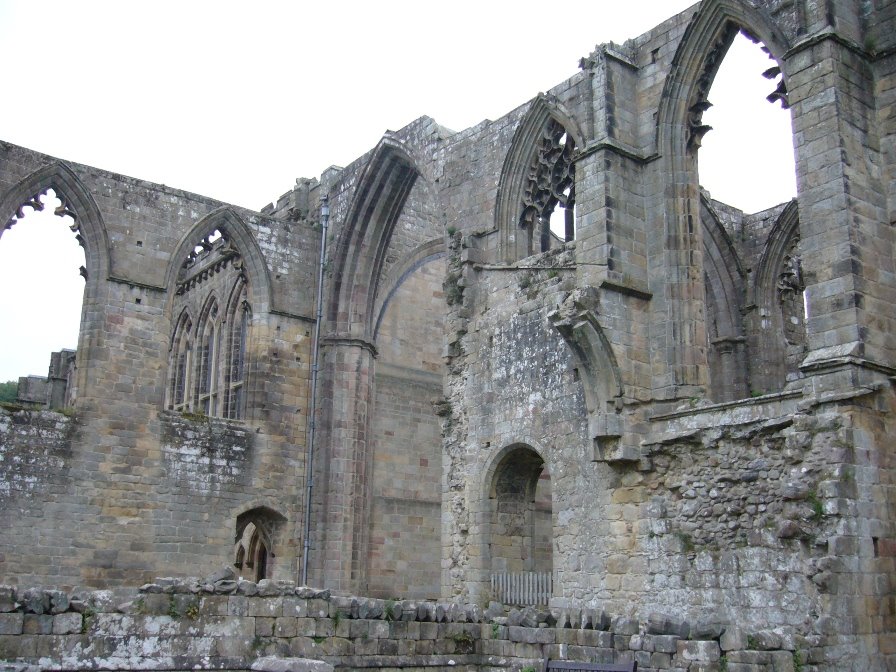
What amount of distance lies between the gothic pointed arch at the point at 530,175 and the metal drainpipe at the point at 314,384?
4.84 m

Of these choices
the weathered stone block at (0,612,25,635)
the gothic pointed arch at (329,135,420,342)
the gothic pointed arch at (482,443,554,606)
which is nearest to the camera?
the weathered stone block at (0,612,25,635)

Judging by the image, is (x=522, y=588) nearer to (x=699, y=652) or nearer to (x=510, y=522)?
(x=510, y=522)

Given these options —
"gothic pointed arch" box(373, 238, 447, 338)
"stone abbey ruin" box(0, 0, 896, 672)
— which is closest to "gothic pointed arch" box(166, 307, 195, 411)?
"stone abbey ruin" box(0, 0, 896, 672)

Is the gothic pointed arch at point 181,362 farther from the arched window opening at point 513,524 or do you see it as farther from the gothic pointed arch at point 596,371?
the gothic pointed arch at point 596,371

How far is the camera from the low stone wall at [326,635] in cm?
766

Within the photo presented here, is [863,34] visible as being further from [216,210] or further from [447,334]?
[216,210]

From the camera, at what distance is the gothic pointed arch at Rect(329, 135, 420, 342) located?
711 inches

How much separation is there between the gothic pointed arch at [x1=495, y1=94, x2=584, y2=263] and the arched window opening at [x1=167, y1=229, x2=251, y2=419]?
5.49 meters

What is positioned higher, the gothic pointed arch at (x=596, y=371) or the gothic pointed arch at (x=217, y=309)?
the gothic pointed arch at (x=217, y=309)

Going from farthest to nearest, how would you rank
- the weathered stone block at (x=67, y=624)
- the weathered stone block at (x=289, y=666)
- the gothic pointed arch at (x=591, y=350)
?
the gothic pointed arch at (x=591, y=350), the weathered stone block at (x=67, y=624), the weathered stone block at (x=289, y=666)

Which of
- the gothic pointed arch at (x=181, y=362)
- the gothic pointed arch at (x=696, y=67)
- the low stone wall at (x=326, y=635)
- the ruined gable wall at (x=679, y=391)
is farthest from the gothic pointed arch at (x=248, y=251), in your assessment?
the low stone wall at (x=326, y=635)

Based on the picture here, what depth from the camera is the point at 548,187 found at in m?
14.2

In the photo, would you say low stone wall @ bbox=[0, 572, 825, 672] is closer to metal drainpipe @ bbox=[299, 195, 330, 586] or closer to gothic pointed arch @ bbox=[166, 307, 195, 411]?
metal drainpipe @ bbox=[299, 195, 330, 586]

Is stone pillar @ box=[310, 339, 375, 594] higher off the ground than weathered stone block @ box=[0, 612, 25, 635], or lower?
higher
